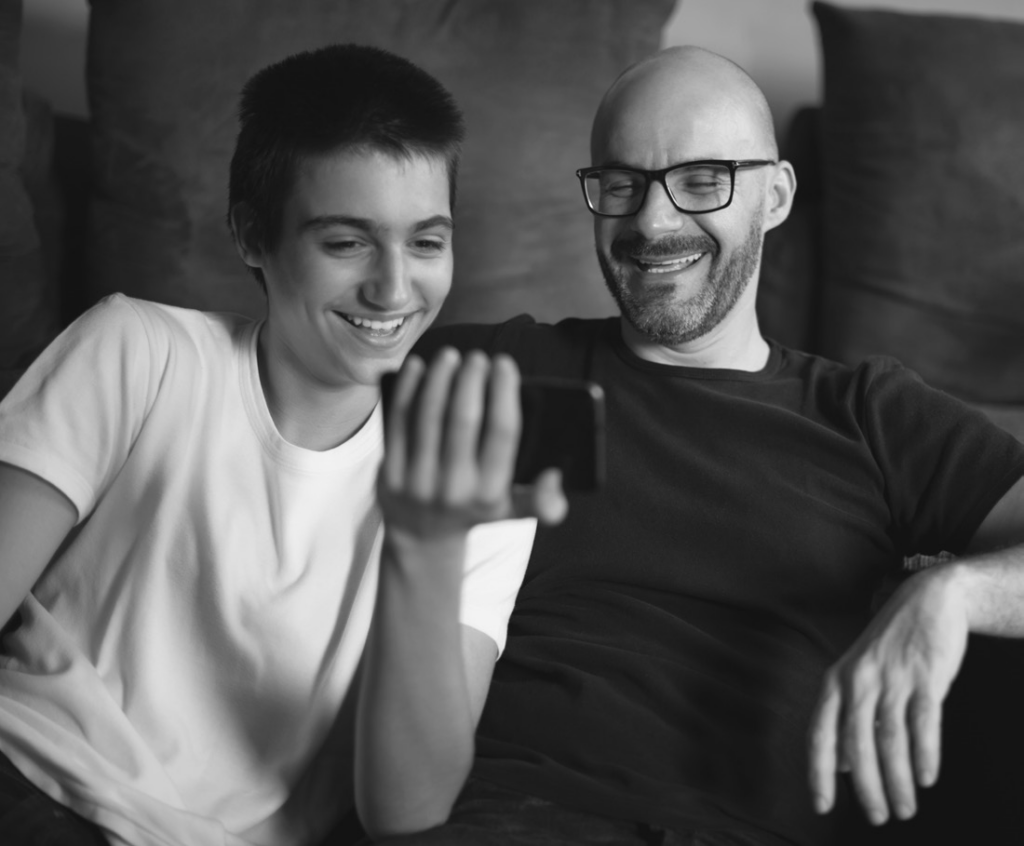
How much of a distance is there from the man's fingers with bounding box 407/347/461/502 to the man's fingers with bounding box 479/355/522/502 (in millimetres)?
27

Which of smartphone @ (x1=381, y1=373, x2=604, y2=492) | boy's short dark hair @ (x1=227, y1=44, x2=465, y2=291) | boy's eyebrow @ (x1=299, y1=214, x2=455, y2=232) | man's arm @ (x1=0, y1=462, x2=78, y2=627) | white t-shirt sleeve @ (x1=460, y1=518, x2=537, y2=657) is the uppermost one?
boy's short dark hair @ (x1=227, y1=44, x2=465, y2=291)

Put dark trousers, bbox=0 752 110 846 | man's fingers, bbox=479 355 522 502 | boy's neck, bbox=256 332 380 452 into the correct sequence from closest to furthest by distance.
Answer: man's fingers, bbox=479 355 522 502, dark trousers, bbox=0 752 110 846, boy's neck, bbox=256 332 380 452

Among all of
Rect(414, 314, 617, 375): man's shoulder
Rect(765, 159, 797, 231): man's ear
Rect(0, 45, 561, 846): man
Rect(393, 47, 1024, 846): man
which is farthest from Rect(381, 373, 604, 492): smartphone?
Result: Rect(765, 159, 797, 231): man's ear

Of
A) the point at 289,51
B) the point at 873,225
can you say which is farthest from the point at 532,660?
the point at 873,225

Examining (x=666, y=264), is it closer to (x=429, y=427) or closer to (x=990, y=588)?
(x=990, y=588)

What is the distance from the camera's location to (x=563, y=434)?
76 centimetres

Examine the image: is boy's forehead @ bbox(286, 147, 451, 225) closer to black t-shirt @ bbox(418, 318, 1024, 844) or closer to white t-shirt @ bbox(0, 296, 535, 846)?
white t-shirt @ bbox(0, 296, 535, 846)

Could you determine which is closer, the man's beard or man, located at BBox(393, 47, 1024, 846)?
man, located at BBox(393, 47, 1024, 846)

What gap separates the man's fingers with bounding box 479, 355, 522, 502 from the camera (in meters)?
0.69

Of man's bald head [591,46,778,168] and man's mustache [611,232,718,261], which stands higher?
man's bald head [591,46,778,168]

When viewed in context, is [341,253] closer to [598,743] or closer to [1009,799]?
[598,743]

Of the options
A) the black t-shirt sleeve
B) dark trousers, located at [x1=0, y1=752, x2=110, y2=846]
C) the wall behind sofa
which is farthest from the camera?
the wall behind sofa

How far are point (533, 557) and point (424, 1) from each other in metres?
0.84

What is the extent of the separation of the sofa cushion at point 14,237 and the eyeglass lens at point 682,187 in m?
0.75
